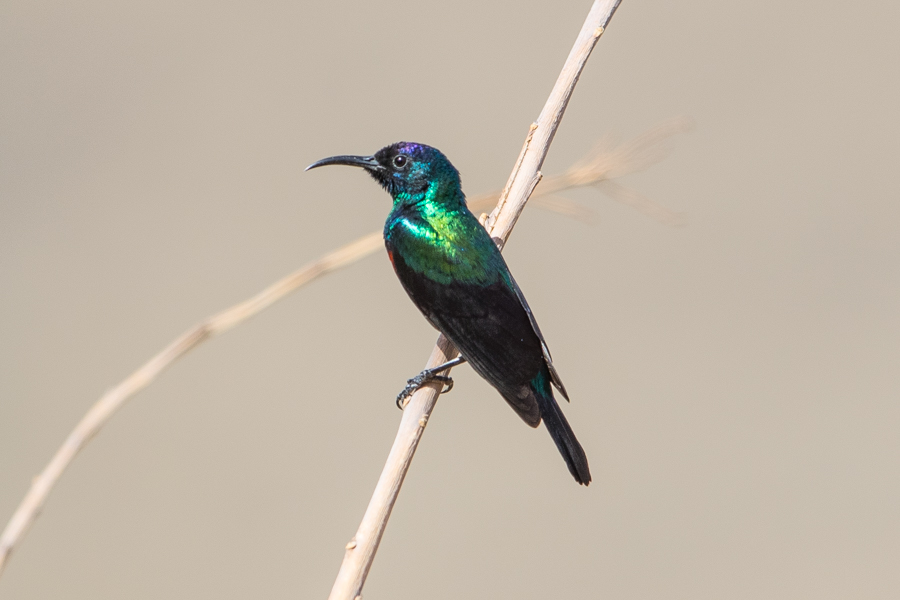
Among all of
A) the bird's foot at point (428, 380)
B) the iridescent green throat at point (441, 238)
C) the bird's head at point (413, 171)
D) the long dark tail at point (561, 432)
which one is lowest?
the long dark tail at point (561, 432)

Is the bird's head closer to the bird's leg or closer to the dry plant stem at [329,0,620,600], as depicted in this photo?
the dry plant stem at [329,0,620,600]

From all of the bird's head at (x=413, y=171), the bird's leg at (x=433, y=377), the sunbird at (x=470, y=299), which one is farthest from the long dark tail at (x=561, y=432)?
the bird's head at (x=413, y=171)

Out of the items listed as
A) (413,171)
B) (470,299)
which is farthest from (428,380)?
(413,171)

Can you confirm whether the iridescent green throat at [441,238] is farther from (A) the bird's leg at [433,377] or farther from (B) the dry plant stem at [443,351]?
(A) the bird's leg at [433,377]

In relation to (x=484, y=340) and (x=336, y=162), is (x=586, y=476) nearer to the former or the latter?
(x=484, y=340)

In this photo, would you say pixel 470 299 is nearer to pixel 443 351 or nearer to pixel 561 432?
pixel 443 351

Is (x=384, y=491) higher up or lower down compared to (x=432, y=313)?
lower down

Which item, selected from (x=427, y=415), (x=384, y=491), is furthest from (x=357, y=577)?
(x=427, y=415)
